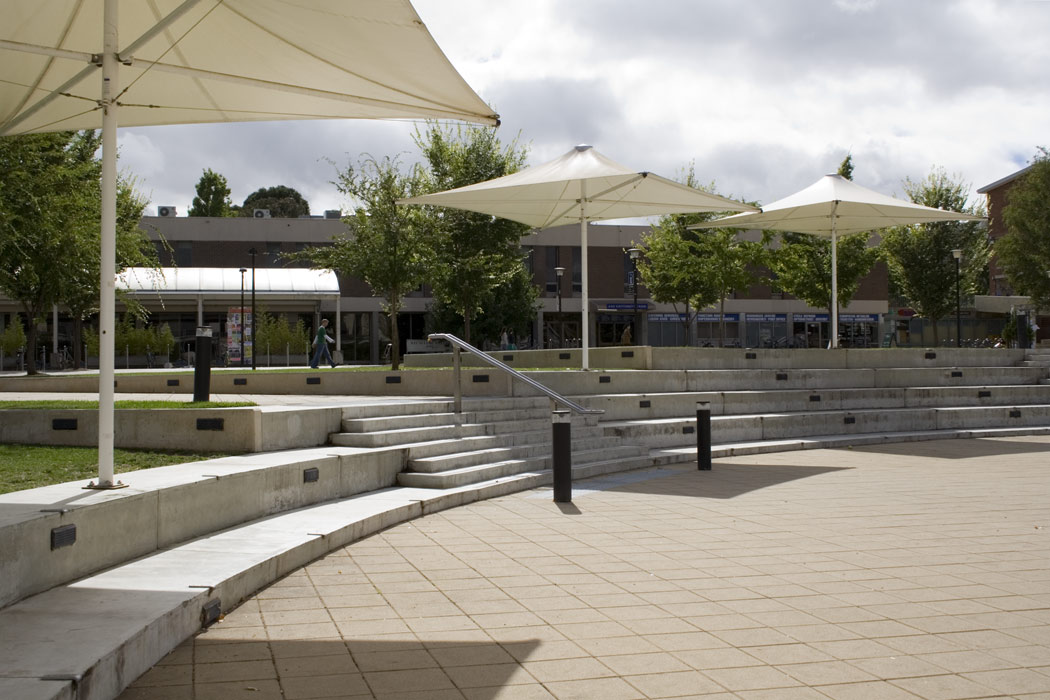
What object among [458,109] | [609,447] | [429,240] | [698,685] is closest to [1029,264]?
[429,240]

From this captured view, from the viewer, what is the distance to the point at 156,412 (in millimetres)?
9055

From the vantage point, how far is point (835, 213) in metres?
18.8

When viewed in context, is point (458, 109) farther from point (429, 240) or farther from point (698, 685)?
point (429, 240)

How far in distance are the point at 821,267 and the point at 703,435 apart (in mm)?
24817

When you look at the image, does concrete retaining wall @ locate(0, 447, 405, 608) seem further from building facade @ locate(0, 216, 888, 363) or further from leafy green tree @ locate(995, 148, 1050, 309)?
leafy green tree @ locate(995, 148, 1050, 309)

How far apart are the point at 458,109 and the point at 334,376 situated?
313 inches

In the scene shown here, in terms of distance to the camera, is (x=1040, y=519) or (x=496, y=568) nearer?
(x=496, y=568)

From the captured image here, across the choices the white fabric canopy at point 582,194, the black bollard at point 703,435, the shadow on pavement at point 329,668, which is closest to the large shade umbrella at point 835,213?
the white fabric canopy at point 582,194

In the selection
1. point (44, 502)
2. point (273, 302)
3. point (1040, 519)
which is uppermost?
point (273, 302)

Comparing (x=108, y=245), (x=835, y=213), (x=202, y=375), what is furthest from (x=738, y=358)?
(x=108, y=245)

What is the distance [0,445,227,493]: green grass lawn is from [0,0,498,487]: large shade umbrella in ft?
2.97

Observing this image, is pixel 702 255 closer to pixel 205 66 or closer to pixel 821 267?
pixel 821 267

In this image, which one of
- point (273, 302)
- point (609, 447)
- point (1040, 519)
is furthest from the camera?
point (273, 302)

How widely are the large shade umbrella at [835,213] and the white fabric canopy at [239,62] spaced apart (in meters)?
11.3
